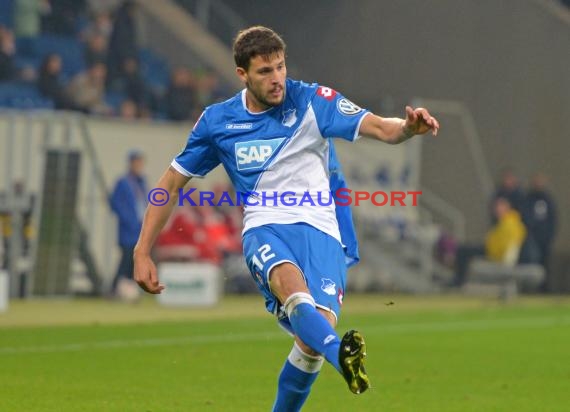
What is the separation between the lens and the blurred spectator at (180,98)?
26359 millimetres

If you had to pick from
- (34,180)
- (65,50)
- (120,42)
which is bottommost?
(34,180)

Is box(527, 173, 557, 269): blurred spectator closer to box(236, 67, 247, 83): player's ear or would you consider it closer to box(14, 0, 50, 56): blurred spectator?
box(14, 0, 50, 56): blurred spectator

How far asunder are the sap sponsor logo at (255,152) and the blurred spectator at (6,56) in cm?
1620

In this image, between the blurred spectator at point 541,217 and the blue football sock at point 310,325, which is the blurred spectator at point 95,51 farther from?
the blue football sock at point 310,325

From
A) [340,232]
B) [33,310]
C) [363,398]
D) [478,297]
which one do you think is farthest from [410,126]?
[478,297]

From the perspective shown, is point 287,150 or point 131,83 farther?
point 131,83

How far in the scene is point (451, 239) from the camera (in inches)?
1130

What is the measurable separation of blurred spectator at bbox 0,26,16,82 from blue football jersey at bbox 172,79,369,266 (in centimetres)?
1613

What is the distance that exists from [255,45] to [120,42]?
1856 cm

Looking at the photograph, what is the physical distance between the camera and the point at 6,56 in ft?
76.6

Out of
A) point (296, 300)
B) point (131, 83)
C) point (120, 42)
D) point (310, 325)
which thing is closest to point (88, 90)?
point (131, 83)

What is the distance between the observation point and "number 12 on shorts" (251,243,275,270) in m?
7.37

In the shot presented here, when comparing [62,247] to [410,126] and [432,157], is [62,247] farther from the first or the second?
[410,126]

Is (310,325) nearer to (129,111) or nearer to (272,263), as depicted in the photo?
(272,263)
